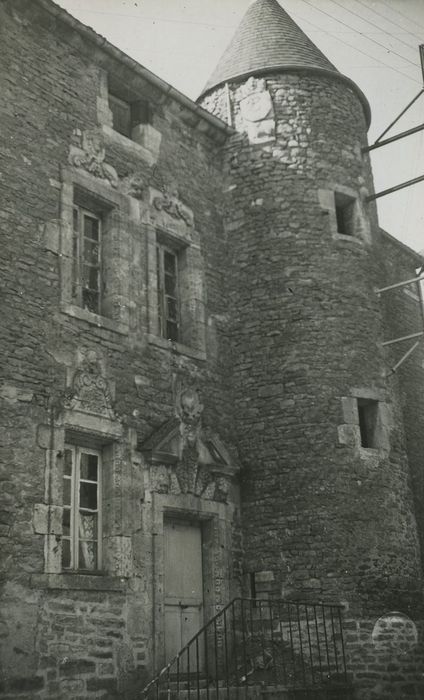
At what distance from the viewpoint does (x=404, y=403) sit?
1305cm

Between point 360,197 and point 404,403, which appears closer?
point 360,197

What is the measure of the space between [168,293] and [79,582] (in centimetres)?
395

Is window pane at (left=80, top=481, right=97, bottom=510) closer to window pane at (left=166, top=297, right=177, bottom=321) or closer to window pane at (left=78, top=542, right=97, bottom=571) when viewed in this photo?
window pane at (left=78, top=542, right=97, bottom=571)

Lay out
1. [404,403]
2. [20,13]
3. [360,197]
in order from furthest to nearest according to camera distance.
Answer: [404,403], [360,197], [20,13]

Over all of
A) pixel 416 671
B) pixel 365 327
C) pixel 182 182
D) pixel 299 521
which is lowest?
pixel 416 671

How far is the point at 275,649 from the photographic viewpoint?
29.6 ft

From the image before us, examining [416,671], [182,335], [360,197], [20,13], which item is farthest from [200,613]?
[20,13]

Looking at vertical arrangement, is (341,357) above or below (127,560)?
above

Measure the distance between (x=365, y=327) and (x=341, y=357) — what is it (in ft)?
2.06

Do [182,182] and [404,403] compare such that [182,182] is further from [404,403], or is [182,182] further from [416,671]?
[416,671]

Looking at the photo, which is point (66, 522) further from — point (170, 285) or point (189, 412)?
point (170, 285)

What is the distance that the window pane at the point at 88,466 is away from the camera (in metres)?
8.30

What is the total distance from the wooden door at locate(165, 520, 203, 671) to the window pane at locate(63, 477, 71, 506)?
54.3 inches

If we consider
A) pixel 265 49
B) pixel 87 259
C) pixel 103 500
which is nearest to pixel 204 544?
pixel 103 500
